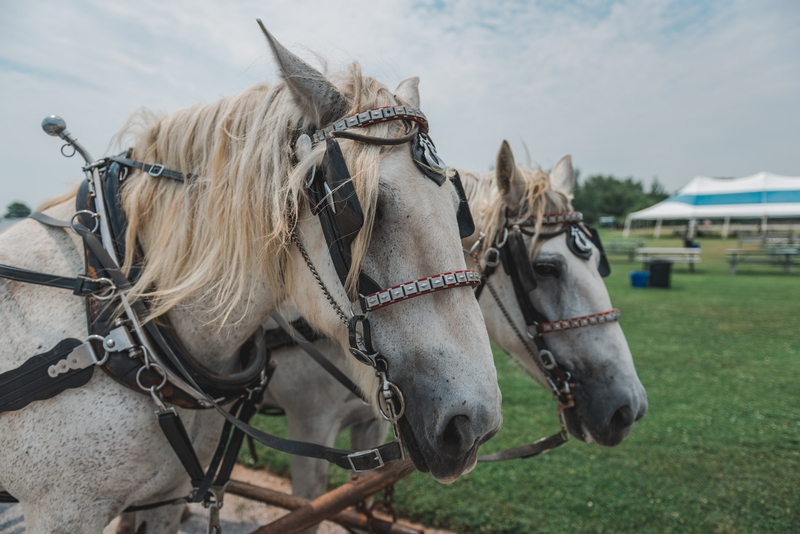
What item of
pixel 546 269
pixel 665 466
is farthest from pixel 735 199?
pixel 546 269

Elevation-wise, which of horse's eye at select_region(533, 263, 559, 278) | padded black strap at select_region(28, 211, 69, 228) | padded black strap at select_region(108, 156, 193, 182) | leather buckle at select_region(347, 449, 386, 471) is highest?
padded black strap at select_region(108, 156, 193, 182)

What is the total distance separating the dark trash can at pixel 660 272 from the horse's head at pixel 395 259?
15374 mm

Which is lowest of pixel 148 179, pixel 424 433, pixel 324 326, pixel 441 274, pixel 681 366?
pixel 681 366

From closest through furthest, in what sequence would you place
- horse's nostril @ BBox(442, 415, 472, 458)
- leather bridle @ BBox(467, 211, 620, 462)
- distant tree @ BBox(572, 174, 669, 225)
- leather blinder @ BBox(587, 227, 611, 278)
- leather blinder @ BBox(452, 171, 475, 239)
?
horse's nostril @ BBox(442, 415, 472, 458) → leather blinder @ BBox(452, 171, 475, 239) → leather bridle @ BBox(467, 211, 620, 462) → leather blinder @ BBox(587, 227, 611, 278) → distant tree @ BBox(572, 174, 669, 225)

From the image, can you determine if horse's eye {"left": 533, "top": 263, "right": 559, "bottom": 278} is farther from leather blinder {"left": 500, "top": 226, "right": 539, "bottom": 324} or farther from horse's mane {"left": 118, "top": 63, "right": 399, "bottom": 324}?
horse's mane {"left": 118, "top": 63, "right": 399, "bottom": 324}

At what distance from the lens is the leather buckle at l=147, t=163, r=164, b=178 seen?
155 centimetres

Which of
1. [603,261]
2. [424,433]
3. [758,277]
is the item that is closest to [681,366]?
[603,261]

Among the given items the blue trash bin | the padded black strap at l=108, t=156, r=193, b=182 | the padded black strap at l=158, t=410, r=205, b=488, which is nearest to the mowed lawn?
the padded black strap at l=158, t=410, r=205, b=488

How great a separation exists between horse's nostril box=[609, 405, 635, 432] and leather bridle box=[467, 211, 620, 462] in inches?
7.8

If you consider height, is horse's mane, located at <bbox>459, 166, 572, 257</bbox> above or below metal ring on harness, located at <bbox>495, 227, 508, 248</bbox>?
above

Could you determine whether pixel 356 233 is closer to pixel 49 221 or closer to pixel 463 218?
pixel 463 218

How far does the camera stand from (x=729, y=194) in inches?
979

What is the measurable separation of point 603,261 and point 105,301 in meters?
2.49

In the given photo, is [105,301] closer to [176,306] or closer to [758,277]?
[176,306]
